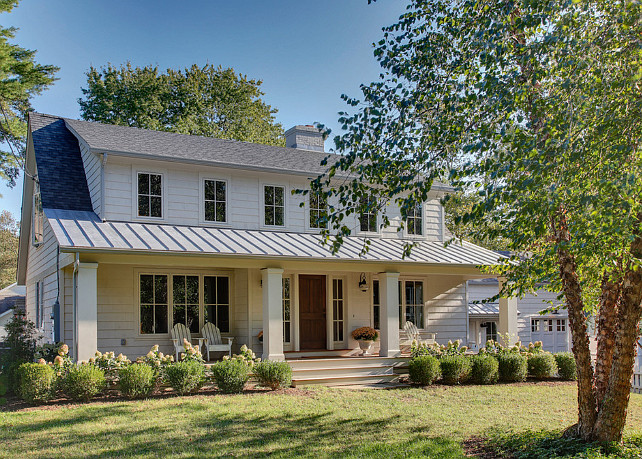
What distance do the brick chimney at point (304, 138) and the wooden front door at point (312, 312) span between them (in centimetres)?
486

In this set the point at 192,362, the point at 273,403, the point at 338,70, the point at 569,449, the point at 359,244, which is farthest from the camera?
the point at 359,244

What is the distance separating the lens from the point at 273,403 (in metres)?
10.2

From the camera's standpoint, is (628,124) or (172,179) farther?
(172,179)

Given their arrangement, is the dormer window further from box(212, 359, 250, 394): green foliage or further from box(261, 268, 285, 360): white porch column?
box(212, 359, 250, 394): green foliage

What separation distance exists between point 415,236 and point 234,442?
10.5 m

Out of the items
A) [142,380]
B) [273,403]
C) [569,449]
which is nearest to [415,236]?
[273,403]

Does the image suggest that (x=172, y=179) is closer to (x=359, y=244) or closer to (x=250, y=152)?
(x=250, y=152)

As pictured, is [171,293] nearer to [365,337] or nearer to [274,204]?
[274,204]

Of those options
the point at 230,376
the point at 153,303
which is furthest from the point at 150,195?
the point at 230,376

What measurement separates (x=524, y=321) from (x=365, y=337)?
11.0m

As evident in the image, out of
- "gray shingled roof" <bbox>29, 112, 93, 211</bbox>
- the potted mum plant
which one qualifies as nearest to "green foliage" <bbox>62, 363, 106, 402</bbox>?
"gray shingled roof" <bbox>29, 112, 93, 211</bbox>

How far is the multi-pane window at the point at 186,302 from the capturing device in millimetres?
13891

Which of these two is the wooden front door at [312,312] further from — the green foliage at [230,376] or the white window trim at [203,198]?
the green foliage at [230,376]

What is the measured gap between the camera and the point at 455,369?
12.7 meters
